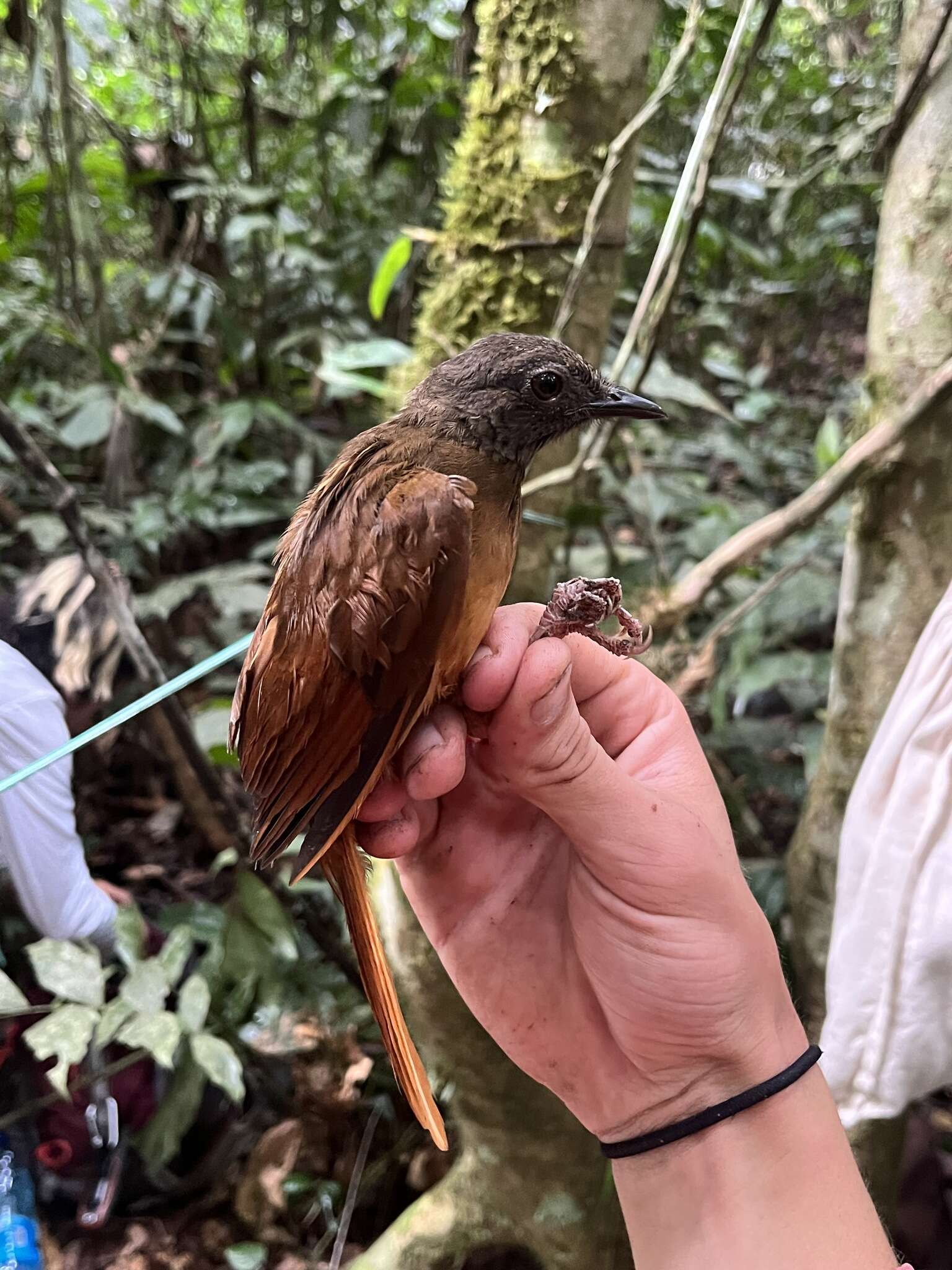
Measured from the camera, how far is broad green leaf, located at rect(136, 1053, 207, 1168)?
148 cm

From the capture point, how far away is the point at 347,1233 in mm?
1828

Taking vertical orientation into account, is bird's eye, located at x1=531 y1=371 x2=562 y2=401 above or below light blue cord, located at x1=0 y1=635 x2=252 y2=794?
above

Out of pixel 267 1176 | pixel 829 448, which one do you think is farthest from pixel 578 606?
pixel 267 1176

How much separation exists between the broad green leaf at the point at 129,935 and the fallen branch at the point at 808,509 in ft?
3.41

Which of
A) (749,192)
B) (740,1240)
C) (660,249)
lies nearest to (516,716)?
(740,1240)

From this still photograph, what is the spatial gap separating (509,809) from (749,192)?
202cm

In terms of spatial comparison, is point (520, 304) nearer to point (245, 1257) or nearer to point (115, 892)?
point (115, 892)

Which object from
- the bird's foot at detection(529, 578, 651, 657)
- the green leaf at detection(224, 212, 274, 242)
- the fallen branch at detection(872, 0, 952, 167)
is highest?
the fallen branch at detection(872, 0, 952, 167)

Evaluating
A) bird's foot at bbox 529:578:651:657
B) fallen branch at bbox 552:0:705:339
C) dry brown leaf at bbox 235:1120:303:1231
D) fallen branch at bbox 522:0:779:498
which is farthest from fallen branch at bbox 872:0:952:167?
dry brown leaf at bbox 235:1120:303:1231

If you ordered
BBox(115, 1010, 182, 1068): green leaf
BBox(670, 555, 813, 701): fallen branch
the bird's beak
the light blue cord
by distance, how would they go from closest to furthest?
the light blue cord
the bird's beak
BBox(115, 1010, 182, 1068): green leaf
BBox(670, 555, 813, 701): fallen branch

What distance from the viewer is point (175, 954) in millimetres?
1408

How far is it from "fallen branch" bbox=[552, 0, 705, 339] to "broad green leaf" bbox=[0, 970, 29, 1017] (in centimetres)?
133

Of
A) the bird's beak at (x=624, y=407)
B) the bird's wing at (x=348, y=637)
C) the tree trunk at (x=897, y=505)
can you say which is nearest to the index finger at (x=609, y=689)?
the bird's wing at (x=348, y=637)

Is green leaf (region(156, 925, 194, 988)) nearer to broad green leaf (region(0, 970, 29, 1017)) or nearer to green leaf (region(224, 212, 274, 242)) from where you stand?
broad green leaf (region(0, 970, 29, 1017))
